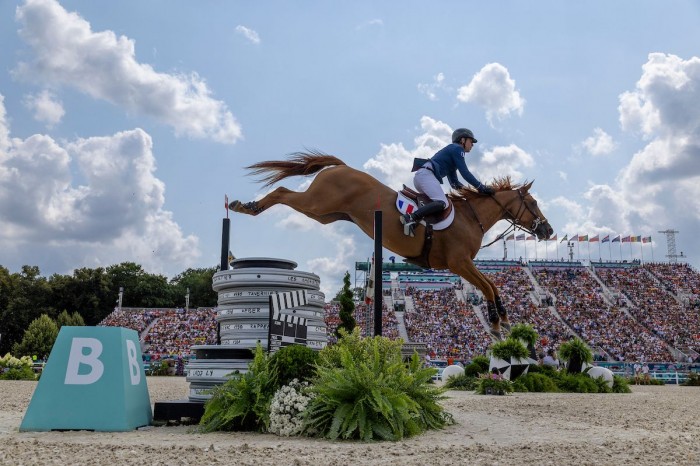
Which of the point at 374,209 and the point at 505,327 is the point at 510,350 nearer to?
the point at 505,327

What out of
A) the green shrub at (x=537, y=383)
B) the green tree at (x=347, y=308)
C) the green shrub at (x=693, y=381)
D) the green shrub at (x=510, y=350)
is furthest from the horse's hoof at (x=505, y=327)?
the green shrub at (x=693, y=381)

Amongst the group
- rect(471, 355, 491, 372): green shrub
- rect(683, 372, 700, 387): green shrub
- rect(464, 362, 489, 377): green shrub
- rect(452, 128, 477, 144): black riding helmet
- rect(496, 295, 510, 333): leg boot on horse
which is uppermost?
rect(452, 128, 477, 144): black riding helmet

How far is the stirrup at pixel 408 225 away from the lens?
741cm

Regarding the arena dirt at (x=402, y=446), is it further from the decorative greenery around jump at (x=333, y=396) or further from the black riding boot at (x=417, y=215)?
the black riding boot at (x=417, y=215)

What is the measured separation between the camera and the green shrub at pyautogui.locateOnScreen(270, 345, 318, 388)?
6062mm

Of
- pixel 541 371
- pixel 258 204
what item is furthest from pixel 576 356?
pixel 258 204

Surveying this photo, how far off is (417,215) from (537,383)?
26.9 feet

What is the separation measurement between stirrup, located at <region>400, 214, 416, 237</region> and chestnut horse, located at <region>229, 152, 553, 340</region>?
6cm

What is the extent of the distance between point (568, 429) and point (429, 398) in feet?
4.67

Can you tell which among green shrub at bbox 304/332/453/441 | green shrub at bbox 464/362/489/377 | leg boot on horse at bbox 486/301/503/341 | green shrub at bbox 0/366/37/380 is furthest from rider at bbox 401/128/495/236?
green shrub at bbox 0/366/37/380

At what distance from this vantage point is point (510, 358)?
47.4 ft

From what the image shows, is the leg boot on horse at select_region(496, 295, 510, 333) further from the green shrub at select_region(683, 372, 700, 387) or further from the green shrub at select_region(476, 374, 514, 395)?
the green shrub at select_region(683, 372, 700, 387)

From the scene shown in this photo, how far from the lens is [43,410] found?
594cm

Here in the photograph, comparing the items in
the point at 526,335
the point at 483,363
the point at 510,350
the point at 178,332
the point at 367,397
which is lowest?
the point at 483,363
